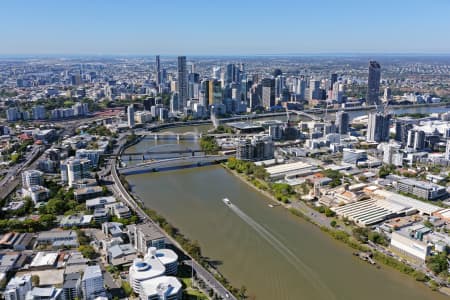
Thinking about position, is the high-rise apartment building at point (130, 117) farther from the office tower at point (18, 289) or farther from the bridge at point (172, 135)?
the office tower at point (18, 289)

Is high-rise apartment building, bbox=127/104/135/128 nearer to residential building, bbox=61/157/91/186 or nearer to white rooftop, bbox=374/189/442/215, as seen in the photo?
residential building, bbox=61/157/91/186

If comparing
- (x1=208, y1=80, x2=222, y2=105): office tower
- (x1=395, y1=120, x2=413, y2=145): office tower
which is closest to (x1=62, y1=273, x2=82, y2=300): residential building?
(x1=395, y1=120, x2=413, y2=145): office tower

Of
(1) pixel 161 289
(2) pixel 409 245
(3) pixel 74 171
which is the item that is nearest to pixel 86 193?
(3) pixel 74 171

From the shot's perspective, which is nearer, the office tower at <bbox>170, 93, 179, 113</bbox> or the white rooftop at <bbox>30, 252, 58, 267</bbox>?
the white rooftop at <bbox>30, 252, 58, 267</bbox>

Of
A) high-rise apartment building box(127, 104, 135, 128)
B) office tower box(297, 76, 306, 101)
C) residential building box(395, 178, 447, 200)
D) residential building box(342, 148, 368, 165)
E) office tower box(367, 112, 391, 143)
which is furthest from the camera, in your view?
office tower box(297, 76, 306, 101)

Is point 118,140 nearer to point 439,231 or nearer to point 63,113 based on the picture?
point 63,113

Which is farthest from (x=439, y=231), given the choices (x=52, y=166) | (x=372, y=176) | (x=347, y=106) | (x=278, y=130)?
(x=347, y=106)
